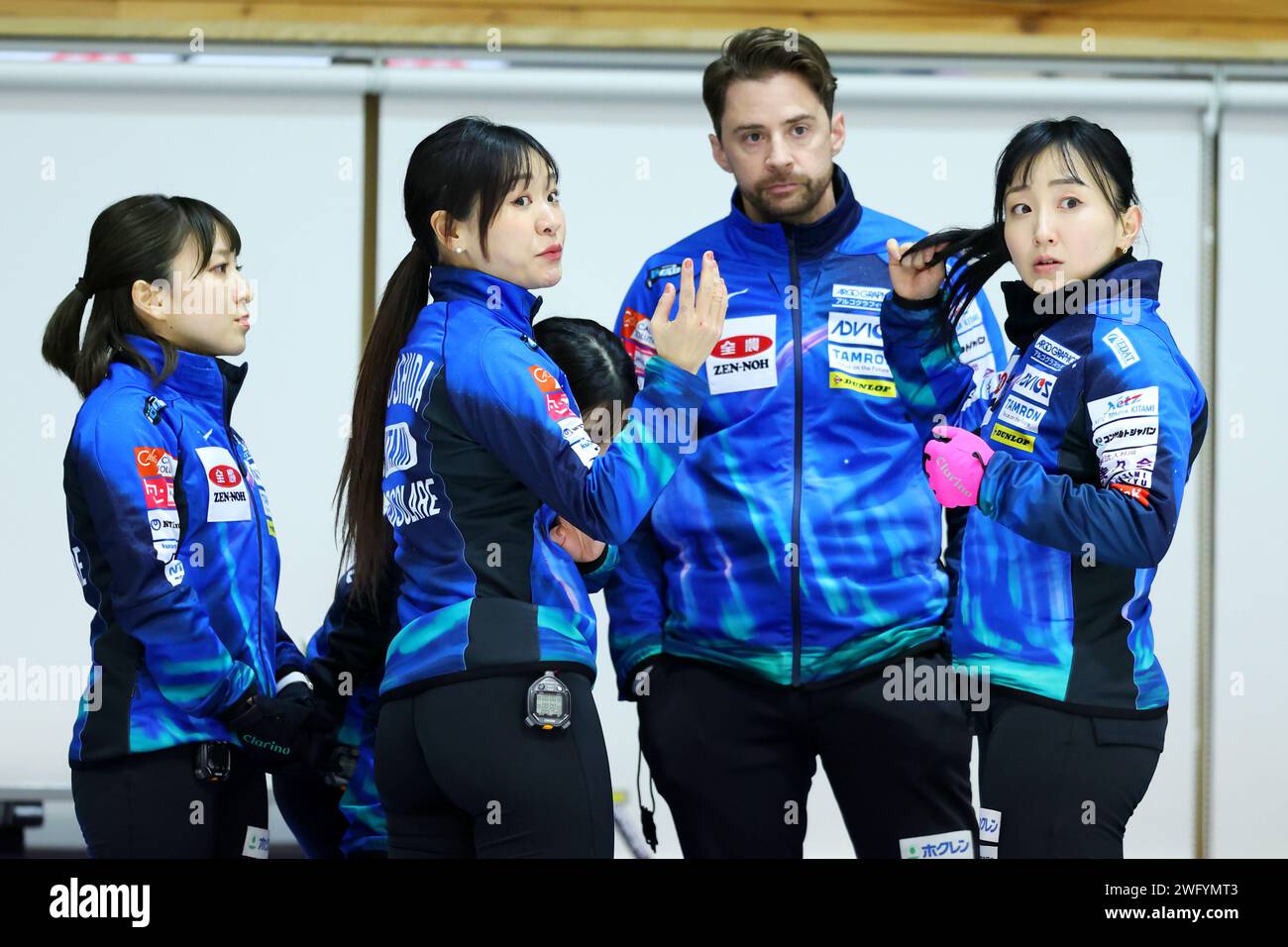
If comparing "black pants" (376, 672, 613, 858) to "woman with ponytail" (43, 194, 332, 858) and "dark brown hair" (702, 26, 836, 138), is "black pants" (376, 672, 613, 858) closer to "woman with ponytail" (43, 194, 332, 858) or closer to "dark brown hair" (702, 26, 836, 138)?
"woman with ponytail" (43, 194, 332, 858)

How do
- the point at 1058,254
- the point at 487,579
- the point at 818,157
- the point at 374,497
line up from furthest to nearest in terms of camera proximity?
the point at 818,157
the point at 1058,254
the point at 374,497
the point at 487,579

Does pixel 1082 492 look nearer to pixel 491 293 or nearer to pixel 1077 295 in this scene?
pixel 1077 295

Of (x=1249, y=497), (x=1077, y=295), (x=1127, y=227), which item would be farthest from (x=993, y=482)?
(x=1249, y=497)

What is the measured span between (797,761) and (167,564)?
3.05 ft

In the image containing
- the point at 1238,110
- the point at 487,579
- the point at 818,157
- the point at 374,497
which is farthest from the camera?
the point at 1238,110

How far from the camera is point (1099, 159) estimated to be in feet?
7.13

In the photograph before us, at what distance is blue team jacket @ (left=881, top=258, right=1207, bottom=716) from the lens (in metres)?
1.99

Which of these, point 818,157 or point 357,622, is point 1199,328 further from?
point 357,622

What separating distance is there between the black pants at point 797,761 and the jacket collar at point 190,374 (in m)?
0.80

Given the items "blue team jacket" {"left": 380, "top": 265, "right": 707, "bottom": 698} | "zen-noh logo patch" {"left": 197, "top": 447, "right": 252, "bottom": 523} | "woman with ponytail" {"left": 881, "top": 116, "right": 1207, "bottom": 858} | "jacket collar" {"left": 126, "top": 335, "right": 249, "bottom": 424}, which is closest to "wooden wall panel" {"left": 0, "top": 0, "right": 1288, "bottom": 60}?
"woman with ponytail" {"left": 881, "top": 116, "right": 1207, "bottom": 858}

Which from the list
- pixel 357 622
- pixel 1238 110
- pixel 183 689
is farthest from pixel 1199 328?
pixel 183 689

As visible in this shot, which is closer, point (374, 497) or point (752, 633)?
point (374, 497)

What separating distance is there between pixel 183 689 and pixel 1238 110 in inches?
96.9
